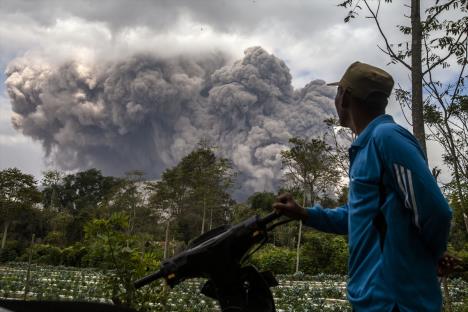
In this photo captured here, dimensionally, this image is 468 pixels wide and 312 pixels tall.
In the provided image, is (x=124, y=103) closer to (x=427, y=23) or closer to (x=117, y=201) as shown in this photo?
(x=117, y=201)

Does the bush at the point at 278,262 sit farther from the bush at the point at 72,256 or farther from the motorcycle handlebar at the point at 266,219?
the motorcycle handlebar at the point at 266,219

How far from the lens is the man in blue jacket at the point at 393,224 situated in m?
1.22

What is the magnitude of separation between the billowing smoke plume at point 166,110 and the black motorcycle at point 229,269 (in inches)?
4638

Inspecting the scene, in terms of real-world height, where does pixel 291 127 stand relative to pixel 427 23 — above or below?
above

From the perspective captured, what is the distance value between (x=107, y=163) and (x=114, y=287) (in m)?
151

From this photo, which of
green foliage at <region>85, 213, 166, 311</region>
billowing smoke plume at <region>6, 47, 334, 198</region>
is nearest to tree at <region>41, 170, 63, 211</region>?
green foliage at <region>85, 213, 166, 311</region>

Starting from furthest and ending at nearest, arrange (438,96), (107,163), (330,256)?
(107,163), (330,256), (438,96)

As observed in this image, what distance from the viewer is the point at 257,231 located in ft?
4.25

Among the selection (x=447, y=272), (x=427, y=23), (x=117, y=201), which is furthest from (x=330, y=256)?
(x=117, y=201)

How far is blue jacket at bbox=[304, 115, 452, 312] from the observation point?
122 cm

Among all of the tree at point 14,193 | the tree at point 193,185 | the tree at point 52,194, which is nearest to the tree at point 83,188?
the tree at point 52,194

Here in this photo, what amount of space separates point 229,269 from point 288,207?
1.01 feet

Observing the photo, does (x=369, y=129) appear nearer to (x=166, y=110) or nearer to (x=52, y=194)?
(x=52, y=194)

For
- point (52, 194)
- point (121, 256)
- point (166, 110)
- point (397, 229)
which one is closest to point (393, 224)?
point (397, 229)
